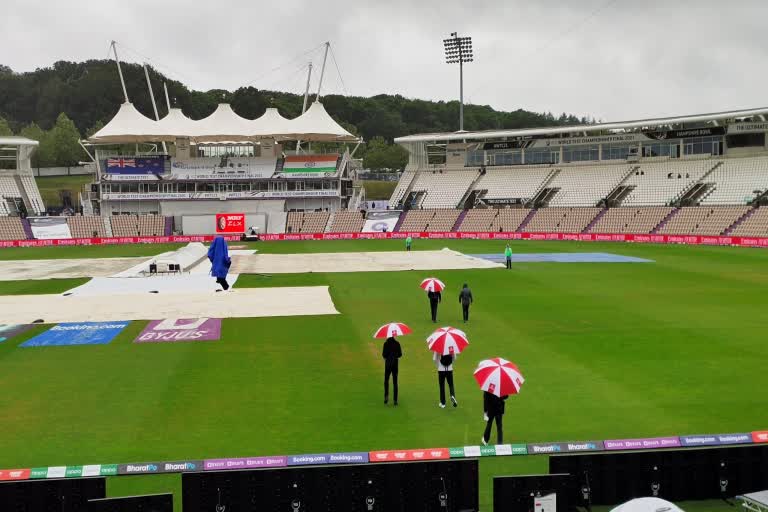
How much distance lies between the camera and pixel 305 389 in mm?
17938

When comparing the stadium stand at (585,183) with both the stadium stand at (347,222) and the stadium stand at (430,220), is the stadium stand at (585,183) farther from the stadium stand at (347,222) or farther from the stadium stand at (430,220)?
the stadium stand at (347,222)

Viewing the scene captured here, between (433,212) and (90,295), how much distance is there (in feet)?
187

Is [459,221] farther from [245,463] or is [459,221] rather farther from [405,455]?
[245,463]

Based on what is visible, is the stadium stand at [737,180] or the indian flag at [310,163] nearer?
the stadium stand at [737,180]

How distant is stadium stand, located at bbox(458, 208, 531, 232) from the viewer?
82062mm

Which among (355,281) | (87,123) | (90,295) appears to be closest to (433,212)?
(355,281)

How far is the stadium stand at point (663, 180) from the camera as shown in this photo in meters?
76.4

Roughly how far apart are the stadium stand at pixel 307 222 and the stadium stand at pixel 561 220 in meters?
24.9

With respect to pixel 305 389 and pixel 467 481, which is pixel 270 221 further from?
pixel 467 481

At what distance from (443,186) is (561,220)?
19.4 metres

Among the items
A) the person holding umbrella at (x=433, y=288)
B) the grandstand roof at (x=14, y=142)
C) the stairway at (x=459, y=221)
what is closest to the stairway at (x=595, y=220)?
the stairway at (x=459, y=221)

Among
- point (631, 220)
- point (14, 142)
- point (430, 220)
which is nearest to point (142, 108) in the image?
point (14, 142)

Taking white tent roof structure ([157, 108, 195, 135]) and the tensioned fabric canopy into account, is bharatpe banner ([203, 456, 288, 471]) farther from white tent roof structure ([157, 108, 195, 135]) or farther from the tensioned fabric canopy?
white tent roof structure ([157, 108, 195, 135])

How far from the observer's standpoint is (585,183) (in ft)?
277
